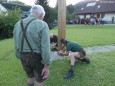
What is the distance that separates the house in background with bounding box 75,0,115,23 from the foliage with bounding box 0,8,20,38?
1375 inches

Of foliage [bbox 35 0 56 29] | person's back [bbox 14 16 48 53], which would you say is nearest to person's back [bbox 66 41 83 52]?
person's back [bbox 14 16 48 53]

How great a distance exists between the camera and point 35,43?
480 centimetres

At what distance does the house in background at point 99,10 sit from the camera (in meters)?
62.7

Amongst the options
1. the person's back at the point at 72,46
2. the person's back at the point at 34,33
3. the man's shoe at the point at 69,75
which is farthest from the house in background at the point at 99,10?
the person's back at the point at 34,33

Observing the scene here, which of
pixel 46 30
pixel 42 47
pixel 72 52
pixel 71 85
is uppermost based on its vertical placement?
pixel 46 30

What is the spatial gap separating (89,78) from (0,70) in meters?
2.89

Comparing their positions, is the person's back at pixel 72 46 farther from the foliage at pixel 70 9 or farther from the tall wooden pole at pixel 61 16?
the foliage at pixel 70 9

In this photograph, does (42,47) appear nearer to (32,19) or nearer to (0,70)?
(32,19)

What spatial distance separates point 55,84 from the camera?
6.73 metres

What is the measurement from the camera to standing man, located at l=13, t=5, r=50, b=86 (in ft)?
15.4

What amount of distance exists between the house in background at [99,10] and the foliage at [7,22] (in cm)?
3493

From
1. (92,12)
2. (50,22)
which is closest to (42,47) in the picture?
(50,22)

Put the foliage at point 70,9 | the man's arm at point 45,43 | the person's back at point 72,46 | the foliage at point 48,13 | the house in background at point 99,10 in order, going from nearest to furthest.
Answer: the man's arm at point 45,43 → the person's back at point 72,46 → the foliage at point 48,13 → the house in background at point 99,10 → the foliage at point 70,9

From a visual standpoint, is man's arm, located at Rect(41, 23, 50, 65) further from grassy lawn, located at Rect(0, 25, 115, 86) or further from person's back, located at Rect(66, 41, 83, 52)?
person's back, located at Rect(66, 41, 83, 52)
